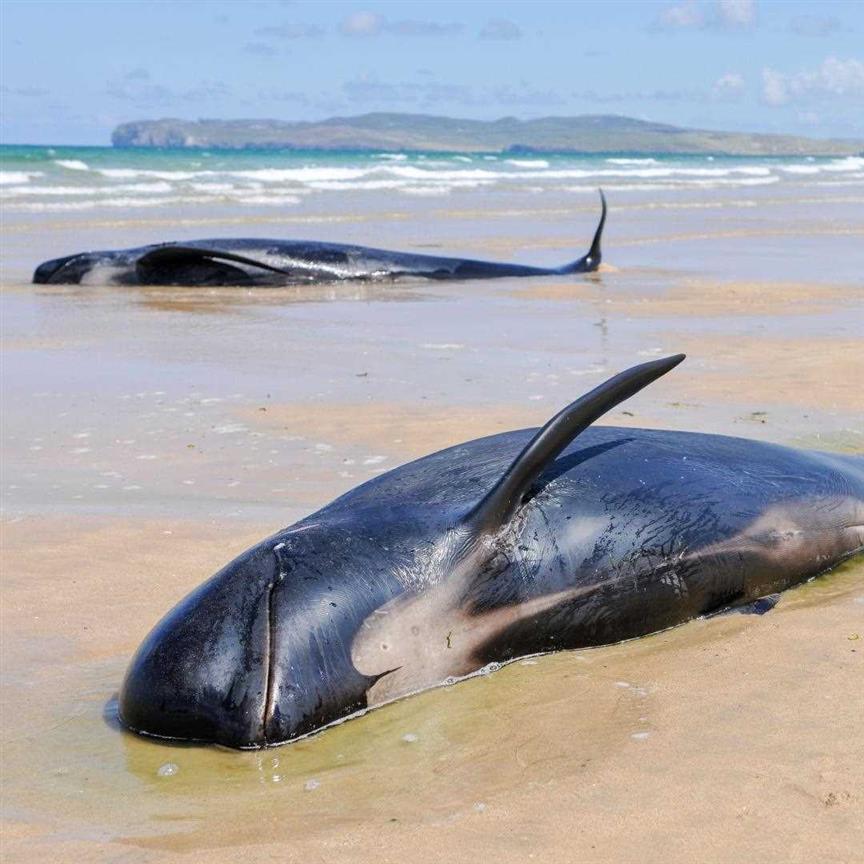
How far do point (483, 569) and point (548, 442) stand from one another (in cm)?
40

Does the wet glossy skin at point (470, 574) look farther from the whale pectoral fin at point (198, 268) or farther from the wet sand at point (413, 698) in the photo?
the whale pectoral fin at point (198, 268)

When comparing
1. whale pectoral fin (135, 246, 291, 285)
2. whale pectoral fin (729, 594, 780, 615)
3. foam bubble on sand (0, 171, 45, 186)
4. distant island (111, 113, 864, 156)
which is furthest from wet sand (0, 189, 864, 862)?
distant island (111, 113, 864, 156)

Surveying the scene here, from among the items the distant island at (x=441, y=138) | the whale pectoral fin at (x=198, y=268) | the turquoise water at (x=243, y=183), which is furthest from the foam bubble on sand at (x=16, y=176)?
the distant island at (x=441, y=138)

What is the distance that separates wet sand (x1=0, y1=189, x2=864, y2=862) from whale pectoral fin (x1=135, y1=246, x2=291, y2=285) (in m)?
2.11

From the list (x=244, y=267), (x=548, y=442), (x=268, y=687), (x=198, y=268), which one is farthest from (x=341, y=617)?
(x=198, y=268)

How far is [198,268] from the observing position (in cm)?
1506

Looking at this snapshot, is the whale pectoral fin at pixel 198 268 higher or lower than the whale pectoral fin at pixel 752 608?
higher

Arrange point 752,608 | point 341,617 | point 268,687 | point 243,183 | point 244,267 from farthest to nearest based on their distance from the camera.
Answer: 1. point 243,183
2. point 244,267
3. point 752,608
4. point 341,617
5. point 268,687

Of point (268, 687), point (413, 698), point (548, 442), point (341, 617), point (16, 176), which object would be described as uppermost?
point (16, 176)

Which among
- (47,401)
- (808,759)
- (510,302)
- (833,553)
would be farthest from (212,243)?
(808,759)

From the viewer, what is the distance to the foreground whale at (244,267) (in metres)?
15.0

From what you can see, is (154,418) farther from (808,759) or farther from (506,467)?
(808,759)

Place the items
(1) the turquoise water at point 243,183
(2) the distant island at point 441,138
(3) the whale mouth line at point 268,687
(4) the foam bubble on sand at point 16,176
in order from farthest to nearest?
(2) the distant island at point 441,138, (4) the foam bubble on sand at point 16,176, (1) the turquoise water at point 243,183, (3) the whale mouth line at point 268,687

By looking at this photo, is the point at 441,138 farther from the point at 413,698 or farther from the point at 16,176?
the point at 413,698
